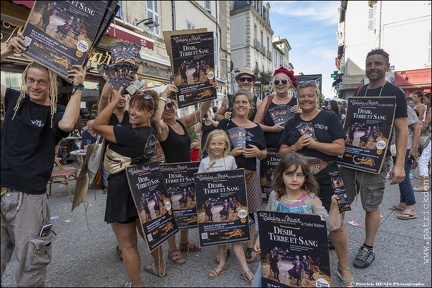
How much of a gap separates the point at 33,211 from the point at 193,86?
1.87 m

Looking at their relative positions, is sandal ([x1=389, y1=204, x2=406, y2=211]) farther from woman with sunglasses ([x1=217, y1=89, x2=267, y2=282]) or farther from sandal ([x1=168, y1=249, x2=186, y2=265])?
sandal ([x1=168, y1=249, x2=186, y2=265])

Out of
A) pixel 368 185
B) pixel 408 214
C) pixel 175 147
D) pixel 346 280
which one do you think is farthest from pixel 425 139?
pixel 175 147

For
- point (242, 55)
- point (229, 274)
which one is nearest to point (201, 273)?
point (229, 274)

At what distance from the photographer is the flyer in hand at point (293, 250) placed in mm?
2051

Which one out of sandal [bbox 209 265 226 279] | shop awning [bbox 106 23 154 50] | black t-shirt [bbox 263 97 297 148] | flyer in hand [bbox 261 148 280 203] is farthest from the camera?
shop awning [bbox 106 23 154 50]

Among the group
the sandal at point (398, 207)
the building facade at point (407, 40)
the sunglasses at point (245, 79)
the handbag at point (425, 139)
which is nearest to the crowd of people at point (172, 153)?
the sunglasses at point (245, 79)

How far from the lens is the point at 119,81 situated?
229 centimetres

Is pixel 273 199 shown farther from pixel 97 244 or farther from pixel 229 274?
pixel 97 244

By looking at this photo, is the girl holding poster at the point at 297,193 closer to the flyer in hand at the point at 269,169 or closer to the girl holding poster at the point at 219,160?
the girl holding poster at the point at 219,160

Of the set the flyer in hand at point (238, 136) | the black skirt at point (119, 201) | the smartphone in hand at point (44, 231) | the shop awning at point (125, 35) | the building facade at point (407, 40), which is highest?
the building facade at point (407, 40)

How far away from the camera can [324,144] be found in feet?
8.36

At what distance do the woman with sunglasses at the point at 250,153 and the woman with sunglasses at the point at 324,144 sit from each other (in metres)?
0.38

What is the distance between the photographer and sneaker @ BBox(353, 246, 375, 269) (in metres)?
2.86

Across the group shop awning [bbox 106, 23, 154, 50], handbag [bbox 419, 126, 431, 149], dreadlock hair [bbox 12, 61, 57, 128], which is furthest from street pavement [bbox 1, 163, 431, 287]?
shop awning [bbox 106, 23, 154, 50]
